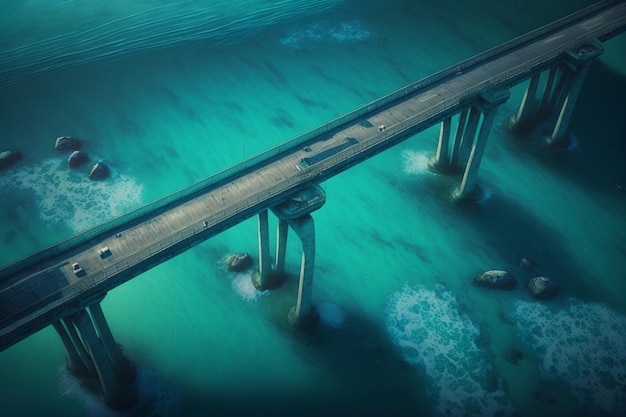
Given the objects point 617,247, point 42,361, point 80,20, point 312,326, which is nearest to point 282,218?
point 312,326

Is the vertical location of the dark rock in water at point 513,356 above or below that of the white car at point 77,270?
below

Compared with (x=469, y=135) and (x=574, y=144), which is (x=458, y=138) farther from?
(x=574, y=144)

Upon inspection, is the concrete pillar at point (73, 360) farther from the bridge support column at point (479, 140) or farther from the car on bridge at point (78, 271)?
the bridge support column at point (479, 140)

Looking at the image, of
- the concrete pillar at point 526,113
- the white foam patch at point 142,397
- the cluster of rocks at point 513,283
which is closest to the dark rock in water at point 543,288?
the cluster of rocks at point 513,283

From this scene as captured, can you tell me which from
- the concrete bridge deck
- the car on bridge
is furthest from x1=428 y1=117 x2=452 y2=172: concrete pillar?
the car on bridge

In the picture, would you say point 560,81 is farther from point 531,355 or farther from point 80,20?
point 80,20

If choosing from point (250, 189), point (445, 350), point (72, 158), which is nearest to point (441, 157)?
point (445, 350)
